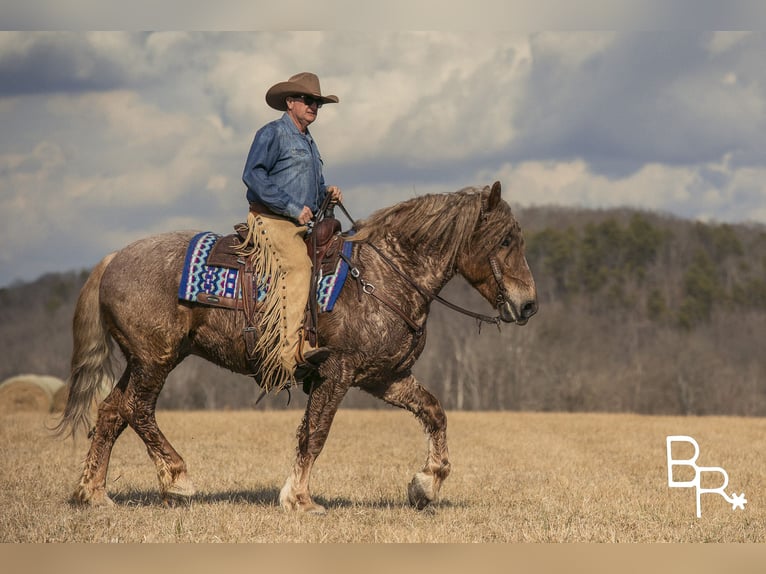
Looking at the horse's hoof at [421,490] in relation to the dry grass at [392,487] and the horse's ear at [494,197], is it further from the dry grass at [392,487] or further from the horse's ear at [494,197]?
the horse's ear at [494,197]

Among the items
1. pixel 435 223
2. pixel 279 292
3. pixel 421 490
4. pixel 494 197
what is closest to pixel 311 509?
pixel 421 490

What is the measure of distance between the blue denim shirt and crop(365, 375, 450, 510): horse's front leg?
1764 millimetres

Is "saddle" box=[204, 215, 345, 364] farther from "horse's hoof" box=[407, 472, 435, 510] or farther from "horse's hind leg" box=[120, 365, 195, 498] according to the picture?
"horse's hoof" box=[407, 472, 435, 510]

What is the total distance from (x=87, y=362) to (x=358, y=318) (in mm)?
2886

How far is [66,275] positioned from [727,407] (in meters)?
49.2

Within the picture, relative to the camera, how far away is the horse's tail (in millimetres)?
9055

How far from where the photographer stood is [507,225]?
26.8 feet

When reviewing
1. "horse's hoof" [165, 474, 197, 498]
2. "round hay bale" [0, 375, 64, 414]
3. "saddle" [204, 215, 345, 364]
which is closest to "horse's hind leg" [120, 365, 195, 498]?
"horse's hoof" [165, 474, 197, 498]

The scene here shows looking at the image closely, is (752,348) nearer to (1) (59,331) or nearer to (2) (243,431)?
(1) (59,331)

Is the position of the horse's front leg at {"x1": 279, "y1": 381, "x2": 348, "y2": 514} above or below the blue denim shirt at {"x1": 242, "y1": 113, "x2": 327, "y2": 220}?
below

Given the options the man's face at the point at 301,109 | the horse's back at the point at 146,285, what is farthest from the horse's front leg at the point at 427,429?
the man's face at the point at 301,109

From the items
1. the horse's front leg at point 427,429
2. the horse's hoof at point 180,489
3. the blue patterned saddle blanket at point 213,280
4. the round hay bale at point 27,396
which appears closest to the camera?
the blue patterned saddle blanket at point 213,280

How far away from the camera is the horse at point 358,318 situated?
8094 millimetres

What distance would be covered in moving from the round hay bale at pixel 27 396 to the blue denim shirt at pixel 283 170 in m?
16.7
